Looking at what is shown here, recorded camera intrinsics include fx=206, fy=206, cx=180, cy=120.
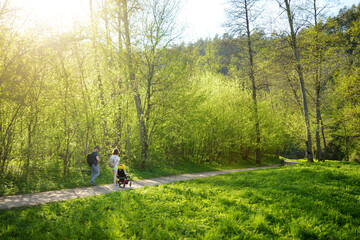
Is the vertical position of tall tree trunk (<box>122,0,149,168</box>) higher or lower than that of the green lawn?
higher

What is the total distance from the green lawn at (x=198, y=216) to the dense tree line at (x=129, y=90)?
3.97 m

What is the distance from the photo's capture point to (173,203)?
6.00 metres

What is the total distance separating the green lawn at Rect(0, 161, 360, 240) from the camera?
168 inches

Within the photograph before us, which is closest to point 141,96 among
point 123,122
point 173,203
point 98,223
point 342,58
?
point 123,122

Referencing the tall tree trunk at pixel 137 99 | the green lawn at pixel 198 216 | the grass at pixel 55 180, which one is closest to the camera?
the green lawn at pixel 198 216

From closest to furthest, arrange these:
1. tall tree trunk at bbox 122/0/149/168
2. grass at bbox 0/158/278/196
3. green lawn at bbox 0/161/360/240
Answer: green lawn at bbox 0/161/360/240 → grass at bbox 0/158/278/196 → tall tree trunk at bbox 122/0/149/168

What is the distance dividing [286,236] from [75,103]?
10251 millimetres

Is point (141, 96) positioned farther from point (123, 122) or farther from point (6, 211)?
point (6, 211)

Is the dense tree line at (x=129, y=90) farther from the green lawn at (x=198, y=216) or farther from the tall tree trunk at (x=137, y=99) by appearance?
the green lawn at (x=198, y=216)

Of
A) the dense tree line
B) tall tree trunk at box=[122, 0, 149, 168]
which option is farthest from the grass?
tall tree trunk at box=[122, 0, 149, 168]

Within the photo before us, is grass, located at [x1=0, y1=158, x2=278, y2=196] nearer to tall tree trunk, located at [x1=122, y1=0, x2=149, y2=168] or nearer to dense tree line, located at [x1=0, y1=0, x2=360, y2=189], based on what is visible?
dense tree line, located at [x1=0, y1=0, x2=360, y2=189]

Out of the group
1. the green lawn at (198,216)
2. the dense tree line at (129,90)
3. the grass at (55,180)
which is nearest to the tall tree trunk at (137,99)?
the dense tree line at (129,90)

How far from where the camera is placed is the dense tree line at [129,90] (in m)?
7.57

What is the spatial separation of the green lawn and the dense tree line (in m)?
3.97
